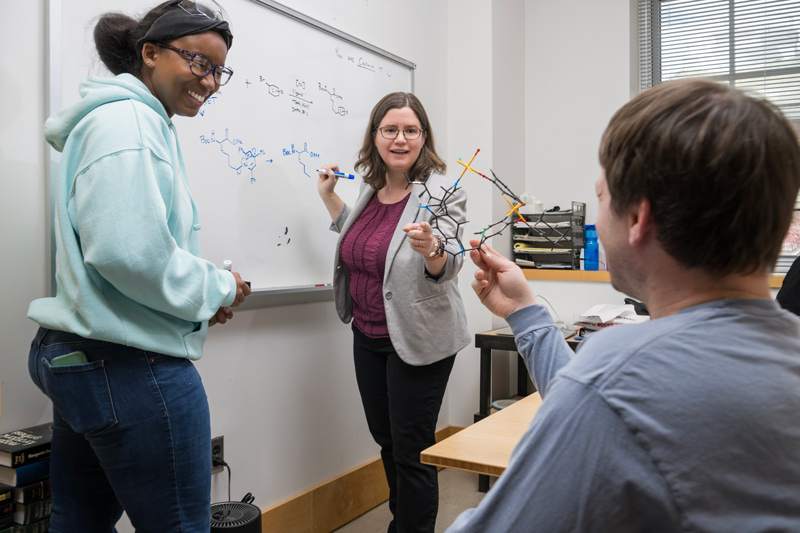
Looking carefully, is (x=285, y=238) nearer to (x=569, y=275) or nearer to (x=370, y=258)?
(x=370, y=258)

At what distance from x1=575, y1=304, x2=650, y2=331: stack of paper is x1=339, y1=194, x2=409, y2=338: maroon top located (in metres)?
1.19

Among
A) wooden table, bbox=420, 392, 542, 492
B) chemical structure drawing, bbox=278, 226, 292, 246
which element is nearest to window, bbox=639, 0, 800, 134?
chemical structure drawing, bbox=278, 226, 292, 246

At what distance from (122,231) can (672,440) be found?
3.02 feet

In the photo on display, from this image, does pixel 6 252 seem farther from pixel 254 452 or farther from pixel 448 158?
pixel 448 158

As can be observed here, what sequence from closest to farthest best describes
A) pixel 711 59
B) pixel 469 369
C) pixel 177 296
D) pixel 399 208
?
pixel 177 296, pixel 399 208, pixel 469 369, pixel 711 59

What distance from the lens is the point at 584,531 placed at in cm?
51

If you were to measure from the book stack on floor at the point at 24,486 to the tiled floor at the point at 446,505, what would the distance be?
4.63ft

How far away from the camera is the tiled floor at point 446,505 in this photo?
2518 mm

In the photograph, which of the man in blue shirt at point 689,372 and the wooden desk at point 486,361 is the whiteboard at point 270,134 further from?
the man in blue shirt at point 689,372

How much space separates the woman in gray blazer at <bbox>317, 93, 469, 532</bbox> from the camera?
1.92 meters

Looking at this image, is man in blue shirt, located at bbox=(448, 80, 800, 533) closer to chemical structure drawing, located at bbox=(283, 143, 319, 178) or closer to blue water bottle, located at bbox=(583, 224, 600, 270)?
chemical structure drawing, located at bbox=(283, 143, 319, 178)

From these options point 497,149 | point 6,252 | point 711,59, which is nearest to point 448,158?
point 497,149

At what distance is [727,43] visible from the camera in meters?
3.54

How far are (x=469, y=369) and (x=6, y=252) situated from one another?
2.39m
